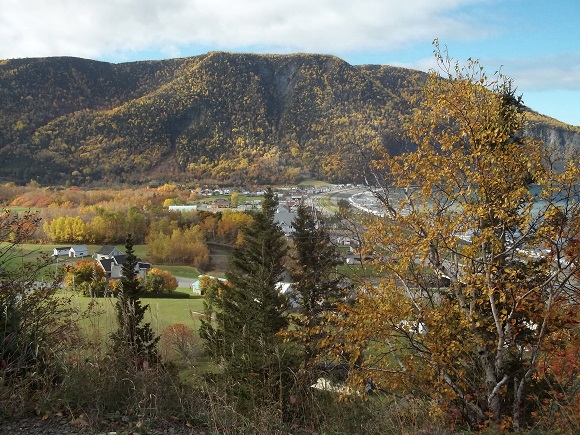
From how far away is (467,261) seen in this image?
246 inches

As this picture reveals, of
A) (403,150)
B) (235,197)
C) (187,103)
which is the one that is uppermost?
(187,103)

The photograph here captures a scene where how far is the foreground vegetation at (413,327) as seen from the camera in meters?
3.91

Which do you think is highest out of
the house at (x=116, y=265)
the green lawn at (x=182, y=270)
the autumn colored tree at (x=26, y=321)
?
the autumn colored tree at (x=26, y=321)

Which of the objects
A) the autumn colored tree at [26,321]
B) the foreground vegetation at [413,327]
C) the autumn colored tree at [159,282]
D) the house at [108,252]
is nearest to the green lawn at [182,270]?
the house at [108,252]

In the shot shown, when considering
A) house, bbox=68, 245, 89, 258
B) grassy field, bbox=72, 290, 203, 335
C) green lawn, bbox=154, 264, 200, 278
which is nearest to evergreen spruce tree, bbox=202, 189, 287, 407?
grassy field, bbox=72, 290, 203, 335

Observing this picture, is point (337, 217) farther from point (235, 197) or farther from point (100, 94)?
point (100, 94)

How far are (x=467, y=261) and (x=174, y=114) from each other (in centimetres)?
13778

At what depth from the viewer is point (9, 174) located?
101188mm

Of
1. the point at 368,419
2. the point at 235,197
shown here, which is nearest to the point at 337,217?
the point at 368,419

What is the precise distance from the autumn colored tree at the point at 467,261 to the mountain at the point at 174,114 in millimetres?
88072

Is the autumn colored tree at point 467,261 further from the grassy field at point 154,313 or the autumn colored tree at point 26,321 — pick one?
the autumn colored tree at point 26,321

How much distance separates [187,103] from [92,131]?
28906 mm

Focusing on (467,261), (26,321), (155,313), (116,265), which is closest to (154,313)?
(155,313)

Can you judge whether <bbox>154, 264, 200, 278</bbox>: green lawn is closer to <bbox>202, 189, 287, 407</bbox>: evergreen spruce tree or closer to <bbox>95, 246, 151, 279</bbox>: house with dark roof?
<bbox>95, 246, 151, 279</bbox>: house with dark roof
